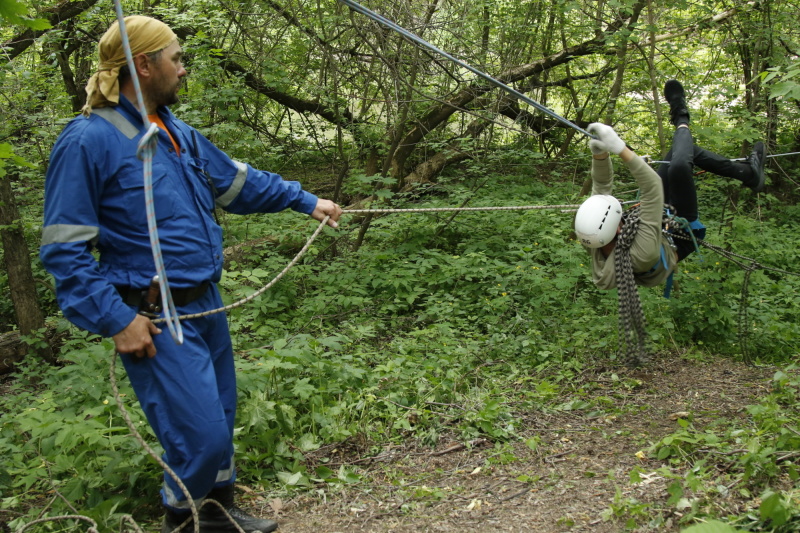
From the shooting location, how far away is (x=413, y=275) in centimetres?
747

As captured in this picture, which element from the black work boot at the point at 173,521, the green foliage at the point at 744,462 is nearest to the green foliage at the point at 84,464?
the black work boot at the point at 173,521

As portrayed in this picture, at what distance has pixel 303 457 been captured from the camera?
3756 mm

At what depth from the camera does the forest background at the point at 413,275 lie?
11.1ft

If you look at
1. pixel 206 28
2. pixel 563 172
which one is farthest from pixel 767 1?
pixel 206 28

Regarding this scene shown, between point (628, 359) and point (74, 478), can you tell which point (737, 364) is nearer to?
point (628, 359)

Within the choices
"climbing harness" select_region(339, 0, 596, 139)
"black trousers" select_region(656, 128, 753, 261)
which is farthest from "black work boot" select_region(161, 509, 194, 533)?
"black trousers" select_region(656, 128, 753, 261)

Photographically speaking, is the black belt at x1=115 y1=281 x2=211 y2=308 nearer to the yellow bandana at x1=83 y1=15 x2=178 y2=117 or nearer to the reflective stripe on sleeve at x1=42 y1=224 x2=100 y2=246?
the reflective stripe on sleeve at x1=42 y1=224 x2=100 y2=246

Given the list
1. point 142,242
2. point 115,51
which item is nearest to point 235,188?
point 142,242

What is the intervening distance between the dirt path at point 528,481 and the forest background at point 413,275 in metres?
0.10

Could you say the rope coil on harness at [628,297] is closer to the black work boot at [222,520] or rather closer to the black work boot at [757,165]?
the black work boot at [757,165]

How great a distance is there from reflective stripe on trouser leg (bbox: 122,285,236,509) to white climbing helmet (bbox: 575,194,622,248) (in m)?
2.85

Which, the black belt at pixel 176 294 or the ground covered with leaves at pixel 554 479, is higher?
the black belt at pixel 176 294

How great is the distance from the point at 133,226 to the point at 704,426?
349 cm

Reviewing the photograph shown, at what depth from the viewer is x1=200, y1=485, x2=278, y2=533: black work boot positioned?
2.96 meters
